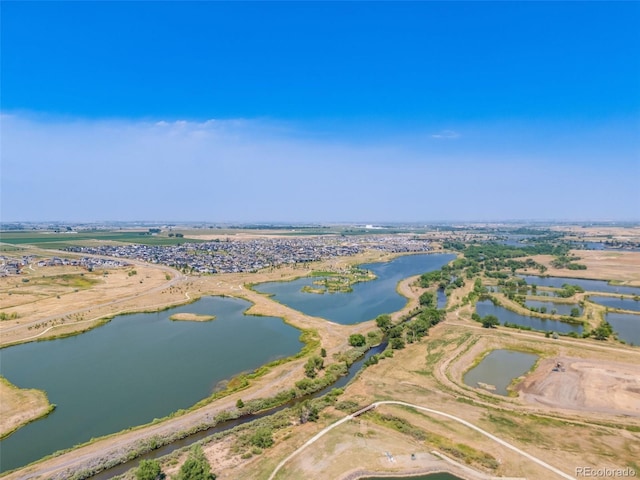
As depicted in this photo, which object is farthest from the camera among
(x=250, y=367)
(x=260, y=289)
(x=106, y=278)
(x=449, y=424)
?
(x=106, y=278)

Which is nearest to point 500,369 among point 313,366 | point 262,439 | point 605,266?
point 313,366

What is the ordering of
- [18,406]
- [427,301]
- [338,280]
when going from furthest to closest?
[338,280]
[427,301]
[18,406]

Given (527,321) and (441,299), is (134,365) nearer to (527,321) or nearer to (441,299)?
(441,299)

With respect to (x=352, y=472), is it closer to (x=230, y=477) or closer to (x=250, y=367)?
(x=230, y=477)

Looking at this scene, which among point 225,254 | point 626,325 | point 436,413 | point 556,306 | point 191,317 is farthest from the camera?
point 225,254

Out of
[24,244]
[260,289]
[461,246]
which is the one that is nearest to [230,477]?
[260,289]

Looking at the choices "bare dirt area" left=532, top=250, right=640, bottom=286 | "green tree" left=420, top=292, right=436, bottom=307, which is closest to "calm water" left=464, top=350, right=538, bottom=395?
"green tree" left=420, top=292, right=436, bottom=307
